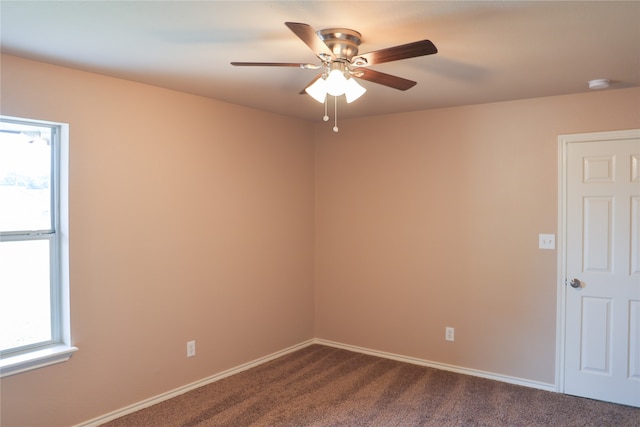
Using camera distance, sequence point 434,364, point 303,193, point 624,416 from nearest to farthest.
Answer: point 624,416 < point 434,364 < point 303,193

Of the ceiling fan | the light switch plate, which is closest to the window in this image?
the ceiling fan

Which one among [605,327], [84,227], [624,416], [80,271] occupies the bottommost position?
[624,416]

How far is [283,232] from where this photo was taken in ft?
14.6

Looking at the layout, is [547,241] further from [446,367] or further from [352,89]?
[352,89]

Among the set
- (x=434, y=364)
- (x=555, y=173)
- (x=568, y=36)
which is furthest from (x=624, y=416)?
(x=568, y=36)

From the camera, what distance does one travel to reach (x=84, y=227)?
9.60 feet

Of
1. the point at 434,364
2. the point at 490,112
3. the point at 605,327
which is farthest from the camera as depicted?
the point at 434,364

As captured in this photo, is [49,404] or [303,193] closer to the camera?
[49,404]

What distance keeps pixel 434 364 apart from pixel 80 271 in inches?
118

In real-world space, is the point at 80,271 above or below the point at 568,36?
below

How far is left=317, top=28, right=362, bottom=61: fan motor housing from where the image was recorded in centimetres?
216

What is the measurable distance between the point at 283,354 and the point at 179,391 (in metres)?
1.18

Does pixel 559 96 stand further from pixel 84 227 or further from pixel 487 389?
pixel 84 227

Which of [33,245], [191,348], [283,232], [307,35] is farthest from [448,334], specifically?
[33,245]
